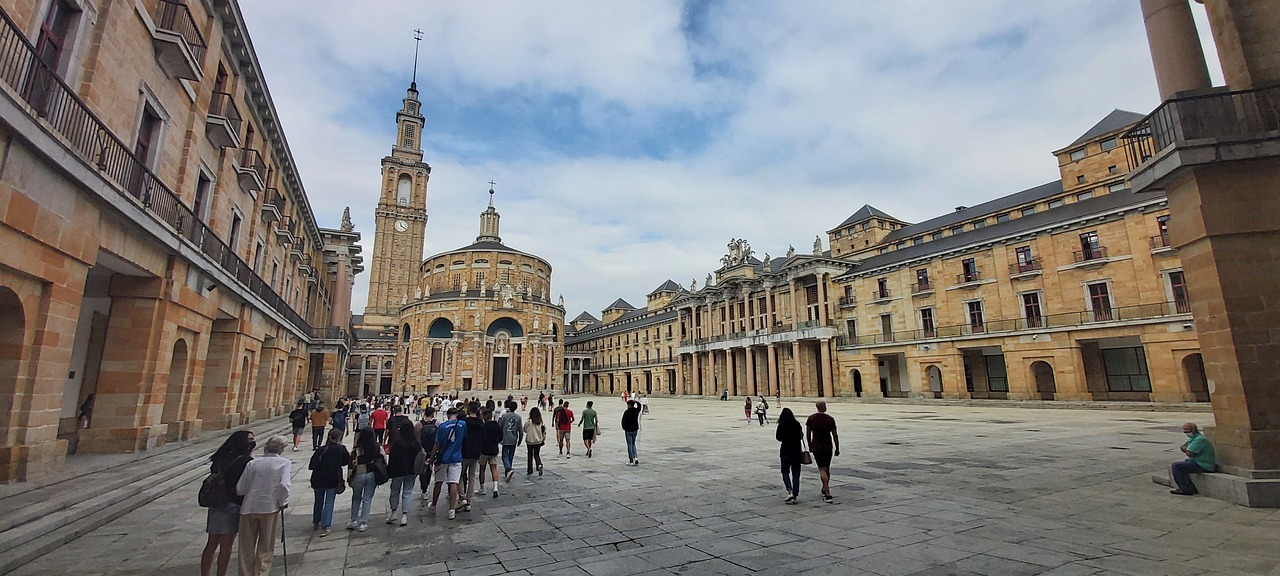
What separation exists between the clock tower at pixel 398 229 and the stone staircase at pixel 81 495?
7676cm

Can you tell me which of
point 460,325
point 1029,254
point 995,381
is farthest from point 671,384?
point 1029,254

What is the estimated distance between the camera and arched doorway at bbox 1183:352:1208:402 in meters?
24.3

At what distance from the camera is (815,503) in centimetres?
728

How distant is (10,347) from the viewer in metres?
7.24

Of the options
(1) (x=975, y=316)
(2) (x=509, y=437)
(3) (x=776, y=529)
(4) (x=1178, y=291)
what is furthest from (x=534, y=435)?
(1) (x=975, y=316)

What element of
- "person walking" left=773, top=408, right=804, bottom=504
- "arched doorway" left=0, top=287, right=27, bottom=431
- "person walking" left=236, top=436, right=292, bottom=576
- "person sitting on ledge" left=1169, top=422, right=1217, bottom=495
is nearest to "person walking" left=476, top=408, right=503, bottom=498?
"person walking" left=236, top=436, right=292, bottom=576

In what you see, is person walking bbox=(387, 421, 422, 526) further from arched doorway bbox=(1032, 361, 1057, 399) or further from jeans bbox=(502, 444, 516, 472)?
arched doorway bbox=(1032, 361, 1057, 399)

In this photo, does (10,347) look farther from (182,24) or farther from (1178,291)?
(1178,291)

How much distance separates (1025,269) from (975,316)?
165 inches

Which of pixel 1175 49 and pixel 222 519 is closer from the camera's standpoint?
pixel 222 519

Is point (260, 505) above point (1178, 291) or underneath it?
underneath

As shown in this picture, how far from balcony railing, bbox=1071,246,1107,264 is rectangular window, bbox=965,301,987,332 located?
19.2 feet

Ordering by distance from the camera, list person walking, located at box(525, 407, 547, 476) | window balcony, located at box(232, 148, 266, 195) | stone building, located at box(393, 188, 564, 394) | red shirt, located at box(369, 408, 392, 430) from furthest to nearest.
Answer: stone building, located at box(393, 188, 564, 394), window balcony, located at box(232, 148, 266, 195), red shirt, located at box(369, 408, 392, 430), person walking, located at box(525, 407, 547, 476)

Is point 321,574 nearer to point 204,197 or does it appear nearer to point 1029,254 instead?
point 204,197
